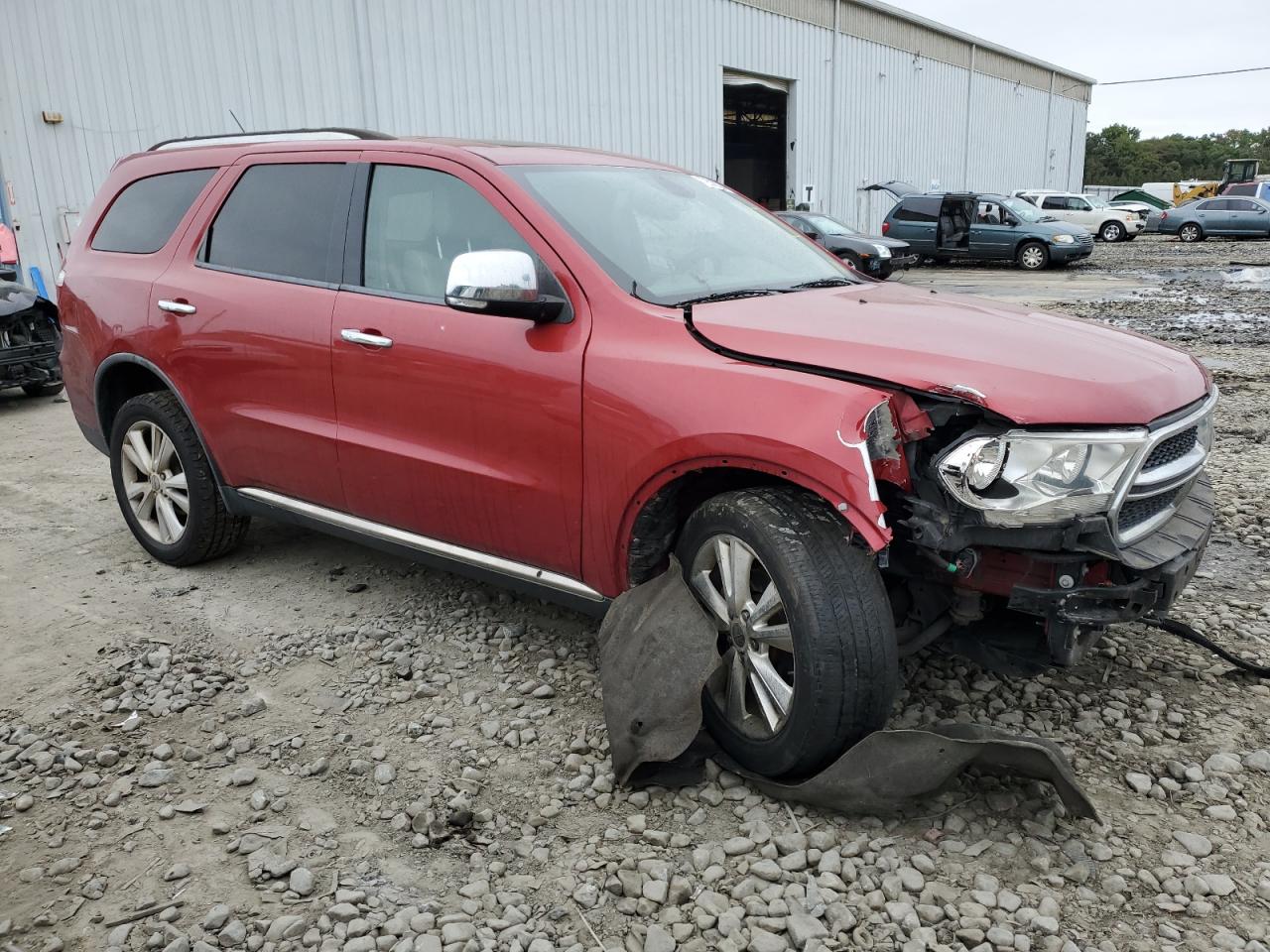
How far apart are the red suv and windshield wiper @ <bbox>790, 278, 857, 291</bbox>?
0.08 feet

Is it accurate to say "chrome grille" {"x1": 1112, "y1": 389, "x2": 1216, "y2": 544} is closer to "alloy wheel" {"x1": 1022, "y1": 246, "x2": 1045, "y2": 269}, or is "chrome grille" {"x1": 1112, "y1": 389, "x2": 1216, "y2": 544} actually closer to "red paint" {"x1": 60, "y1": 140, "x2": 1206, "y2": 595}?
"red paint" {"x1": 60, "y1": 140, "x2": 1206, "y2": 595}

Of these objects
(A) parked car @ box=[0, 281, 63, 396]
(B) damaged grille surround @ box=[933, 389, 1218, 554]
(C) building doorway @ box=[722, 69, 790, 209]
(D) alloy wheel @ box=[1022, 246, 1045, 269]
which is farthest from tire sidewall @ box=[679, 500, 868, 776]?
(C) building doorway @ box=[722, 69, 790, 209]

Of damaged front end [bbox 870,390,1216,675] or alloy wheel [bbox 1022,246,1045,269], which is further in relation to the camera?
alloy wheel [bbox 1022,246,1045,269]

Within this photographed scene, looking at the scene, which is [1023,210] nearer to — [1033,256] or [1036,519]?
[1033,256]

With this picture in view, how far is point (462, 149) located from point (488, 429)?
3.37 ft

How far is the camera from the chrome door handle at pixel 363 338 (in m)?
3.35

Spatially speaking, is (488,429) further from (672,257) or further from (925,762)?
(925,762)

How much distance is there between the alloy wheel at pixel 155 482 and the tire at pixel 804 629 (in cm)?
273

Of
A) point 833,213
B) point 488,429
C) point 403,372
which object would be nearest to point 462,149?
point 403,372

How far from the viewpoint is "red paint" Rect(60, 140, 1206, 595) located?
2.47 m

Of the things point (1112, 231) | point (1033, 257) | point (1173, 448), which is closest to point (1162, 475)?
point (1173, 448)

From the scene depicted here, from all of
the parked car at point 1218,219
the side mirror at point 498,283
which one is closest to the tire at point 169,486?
the side mirror at point 498,283

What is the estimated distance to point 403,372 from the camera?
331cm

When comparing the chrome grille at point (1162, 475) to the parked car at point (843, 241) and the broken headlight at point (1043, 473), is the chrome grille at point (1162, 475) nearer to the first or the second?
the broken headlight at point (1043, 473)
